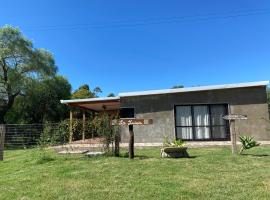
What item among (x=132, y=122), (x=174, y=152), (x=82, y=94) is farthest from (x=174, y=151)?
(x=82, y=94)

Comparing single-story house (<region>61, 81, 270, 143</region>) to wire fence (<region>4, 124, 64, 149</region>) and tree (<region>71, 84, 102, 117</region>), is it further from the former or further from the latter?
tree (<region>71, 84, 102, 117</region>)

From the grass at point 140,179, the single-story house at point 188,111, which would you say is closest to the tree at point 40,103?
the single-story house at point 188,111

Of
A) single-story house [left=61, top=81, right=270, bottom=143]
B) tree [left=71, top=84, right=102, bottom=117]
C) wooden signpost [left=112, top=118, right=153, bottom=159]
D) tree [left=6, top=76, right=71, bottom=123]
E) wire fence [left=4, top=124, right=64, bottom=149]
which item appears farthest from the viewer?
tree [left=6, top=76, right=71, bottom=123]

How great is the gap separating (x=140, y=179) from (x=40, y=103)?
21584 millimetres

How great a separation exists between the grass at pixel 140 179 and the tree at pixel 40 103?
657 inches

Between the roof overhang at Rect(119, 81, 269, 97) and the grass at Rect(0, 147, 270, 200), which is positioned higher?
the roof overhang at Rect(119, 81, 269, 97)

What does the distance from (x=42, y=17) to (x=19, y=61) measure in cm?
796

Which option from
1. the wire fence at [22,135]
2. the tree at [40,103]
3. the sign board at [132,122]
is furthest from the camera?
the tree at [40,103]

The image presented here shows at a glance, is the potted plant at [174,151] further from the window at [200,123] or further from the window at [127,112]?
the window at [127,112]

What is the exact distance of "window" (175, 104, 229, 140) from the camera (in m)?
15.5

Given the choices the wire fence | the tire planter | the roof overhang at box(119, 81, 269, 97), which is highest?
the roof overhang at box(119, 81, 269, 97)

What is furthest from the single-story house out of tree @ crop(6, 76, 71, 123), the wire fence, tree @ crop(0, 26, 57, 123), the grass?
tree @ crop(6, 76, 71, 123)

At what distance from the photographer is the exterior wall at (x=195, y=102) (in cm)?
1473

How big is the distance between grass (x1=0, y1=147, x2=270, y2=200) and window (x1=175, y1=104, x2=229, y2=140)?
5871 millimetres
